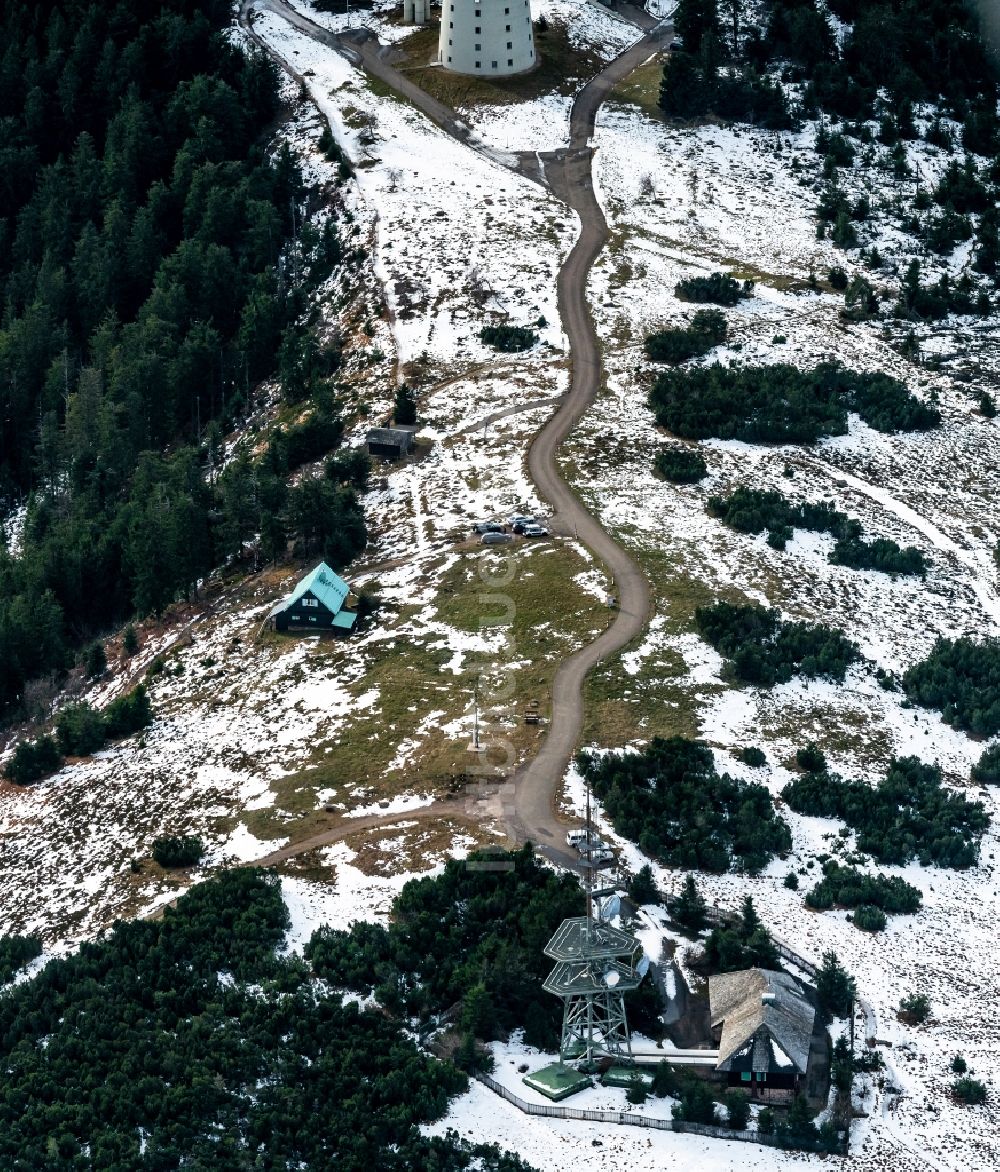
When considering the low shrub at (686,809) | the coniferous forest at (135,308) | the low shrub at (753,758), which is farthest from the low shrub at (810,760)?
the coniferous forest at (135,308)

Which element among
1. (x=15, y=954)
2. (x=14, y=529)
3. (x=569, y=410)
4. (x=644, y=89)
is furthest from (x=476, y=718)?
(x=644, y=89)

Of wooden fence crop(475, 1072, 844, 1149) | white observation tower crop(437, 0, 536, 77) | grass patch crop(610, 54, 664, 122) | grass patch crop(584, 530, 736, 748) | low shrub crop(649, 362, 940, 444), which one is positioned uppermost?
white observation tower crop(437, 0, 536, 77)

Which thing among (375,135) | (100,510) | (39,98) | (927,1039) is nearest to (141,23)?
(39,98)

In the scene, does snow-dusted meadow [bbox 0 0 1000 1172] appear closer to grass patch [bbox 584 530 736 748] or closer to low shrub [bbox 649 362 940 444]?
grass patch [bbox 584 530 736 748]

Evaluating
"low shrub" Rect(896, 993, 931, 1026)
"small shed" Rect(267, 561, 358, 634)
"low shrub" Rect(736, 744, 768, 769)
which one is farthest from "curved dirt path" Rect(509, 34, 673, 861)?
"low shrub" Rect(896, 993, 931, 1026)

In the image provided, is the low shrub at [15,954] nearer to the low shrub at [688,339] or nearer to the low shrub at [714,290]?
the low shrub at [688,339]

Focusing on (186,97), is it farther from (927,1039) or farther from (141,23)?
(927,1039)
